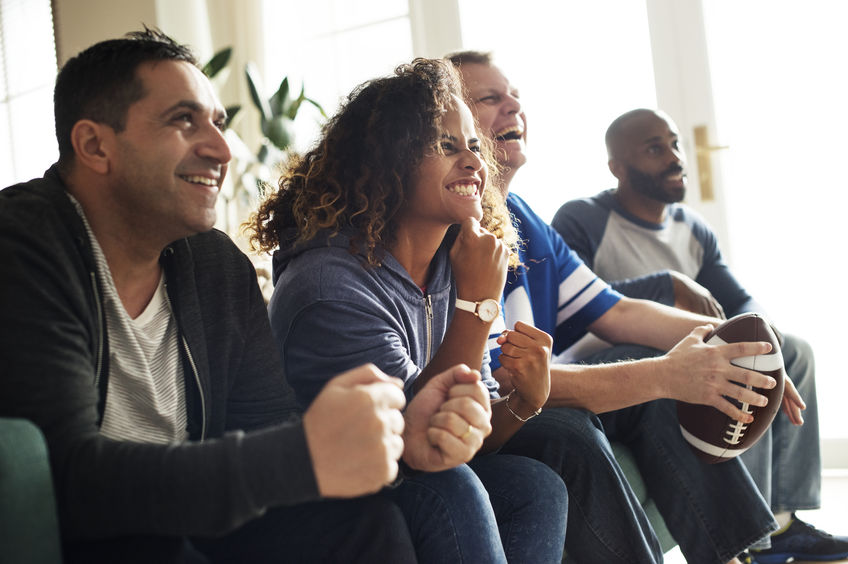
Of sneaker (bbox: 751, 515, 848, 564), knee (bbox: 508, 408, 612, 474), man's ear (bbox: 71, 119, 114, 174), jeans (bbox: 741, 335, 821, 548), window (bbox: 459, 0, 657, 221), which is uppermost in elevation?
window (bbox: 459, 0, 657, 221)

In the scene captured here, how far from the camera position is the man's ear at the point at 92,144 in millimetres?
1158

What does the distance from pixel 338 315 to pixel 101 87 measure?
0.49 metres

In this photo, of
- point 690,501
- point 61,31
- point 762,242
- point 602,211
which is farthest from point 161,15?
point 690,501

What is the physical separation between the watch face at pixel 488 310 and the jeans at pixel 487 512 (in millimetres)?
252

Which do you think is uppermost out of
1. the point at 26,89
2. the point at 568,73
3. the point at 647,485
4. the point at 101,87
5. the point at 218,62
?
the point at 26,89

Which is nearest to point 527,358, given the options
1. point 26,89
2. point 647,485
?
point 647,485

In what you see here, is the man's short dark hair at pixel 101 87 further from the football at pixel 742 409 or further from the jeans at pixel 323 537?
the football at pixel 742 409

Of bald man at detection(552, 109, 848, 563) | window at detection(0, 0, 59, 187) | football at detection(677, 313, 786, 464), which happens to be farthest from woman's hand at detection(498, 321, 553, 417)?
window at detection(0, 0, 59, 187)

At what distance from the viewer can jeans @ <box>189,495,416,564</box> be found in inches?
42.0

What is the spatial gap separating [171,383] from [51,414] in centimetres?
31

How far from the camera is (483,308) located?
1400 mm

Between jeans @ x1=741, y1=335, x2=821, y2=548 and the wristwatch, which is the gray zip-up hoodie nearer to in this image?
the wristwatch

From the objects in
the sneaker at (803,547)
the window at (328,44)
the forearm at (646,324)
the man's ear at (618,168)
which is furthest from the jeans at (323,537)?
the window at (328,44)

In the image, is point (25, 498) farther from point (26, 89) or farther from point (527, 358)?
point (26, 89)
